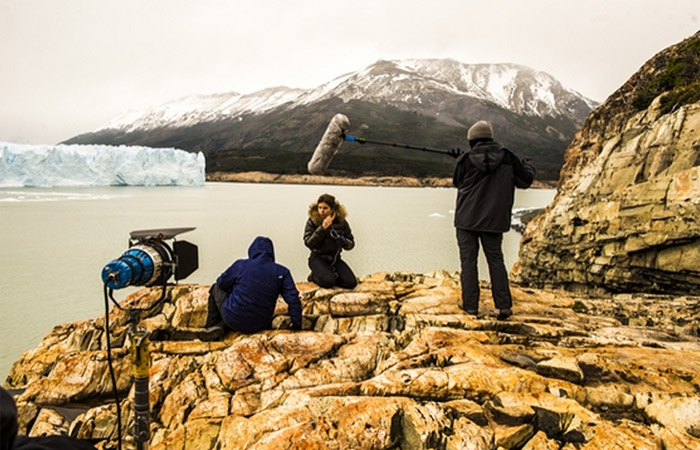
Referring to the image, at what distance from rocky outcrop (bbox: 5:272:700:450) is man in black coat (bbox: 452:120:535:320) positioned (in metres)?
0.32

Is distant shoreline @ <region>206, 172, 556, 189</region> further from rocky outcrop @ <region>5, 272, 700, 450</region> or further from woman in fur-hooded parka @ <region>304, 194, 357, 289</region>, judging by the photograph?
rocky outcrop @ <region>5, 272, 700, 450</region>

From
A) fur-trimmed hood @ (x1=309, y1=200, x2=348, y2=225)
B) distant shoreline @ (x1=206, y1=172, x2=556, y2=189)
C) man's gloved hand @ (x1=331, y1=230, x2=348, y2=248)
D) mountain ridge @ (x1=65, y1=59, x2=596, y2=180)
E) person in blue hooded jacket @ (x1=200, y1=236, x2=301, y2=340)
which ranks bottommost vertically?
person in blue hooded jacket @ (x1=200, y1=236, x2=301, y2=340)

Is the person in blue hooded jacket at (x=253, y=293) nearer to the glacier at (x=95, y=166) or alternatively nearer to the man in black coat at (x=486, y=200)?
the man in black coat at (x=486, y=200)

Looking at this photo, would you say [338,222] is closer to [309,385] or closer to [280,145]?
[309,385]

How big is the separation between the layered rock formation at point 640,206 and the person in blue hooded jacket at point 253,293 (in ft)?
15.0

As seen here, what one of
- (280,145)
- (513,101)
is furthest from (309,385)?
(513,101)

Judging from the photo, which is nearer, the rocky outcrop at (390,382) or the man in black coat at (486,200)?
the rocky outcrop at (390,382)

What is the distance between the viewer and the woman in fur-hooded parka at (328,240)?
3984 millimetres

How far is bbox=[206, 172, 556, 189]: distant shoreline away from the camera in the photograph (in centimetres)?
6284

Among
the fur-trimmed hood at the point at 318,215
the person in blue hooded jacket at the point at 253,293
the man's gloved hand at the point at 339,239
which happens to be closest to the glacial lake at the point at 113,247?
the person in blue hooded jacket at the point at 253,293

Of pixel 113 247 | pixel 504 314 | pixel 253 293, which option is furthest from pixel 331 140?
pixel 113 247

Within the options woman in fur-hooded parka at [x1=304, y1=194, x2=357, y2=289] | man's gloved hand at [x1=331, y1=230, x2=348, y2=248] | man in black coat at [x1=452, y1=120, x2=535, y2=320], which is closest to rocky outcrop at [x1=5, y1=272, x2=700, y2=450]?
man in black coat at [x1=452, y1=120, x2=535, y2=320]

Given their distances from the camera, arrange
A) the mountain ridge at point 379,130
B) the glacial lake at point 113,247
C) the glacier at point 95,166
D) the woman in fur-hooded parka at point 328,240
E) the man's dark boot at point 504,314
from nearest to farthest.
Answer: the man's dark boot at point 504,314
the woman in fur-hooded parka at point 328,240
the glacial lake at point 113,247
the glacier at point 95,166
the mountain ridge at point 379,130

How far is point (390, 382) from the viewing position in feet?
7.25
